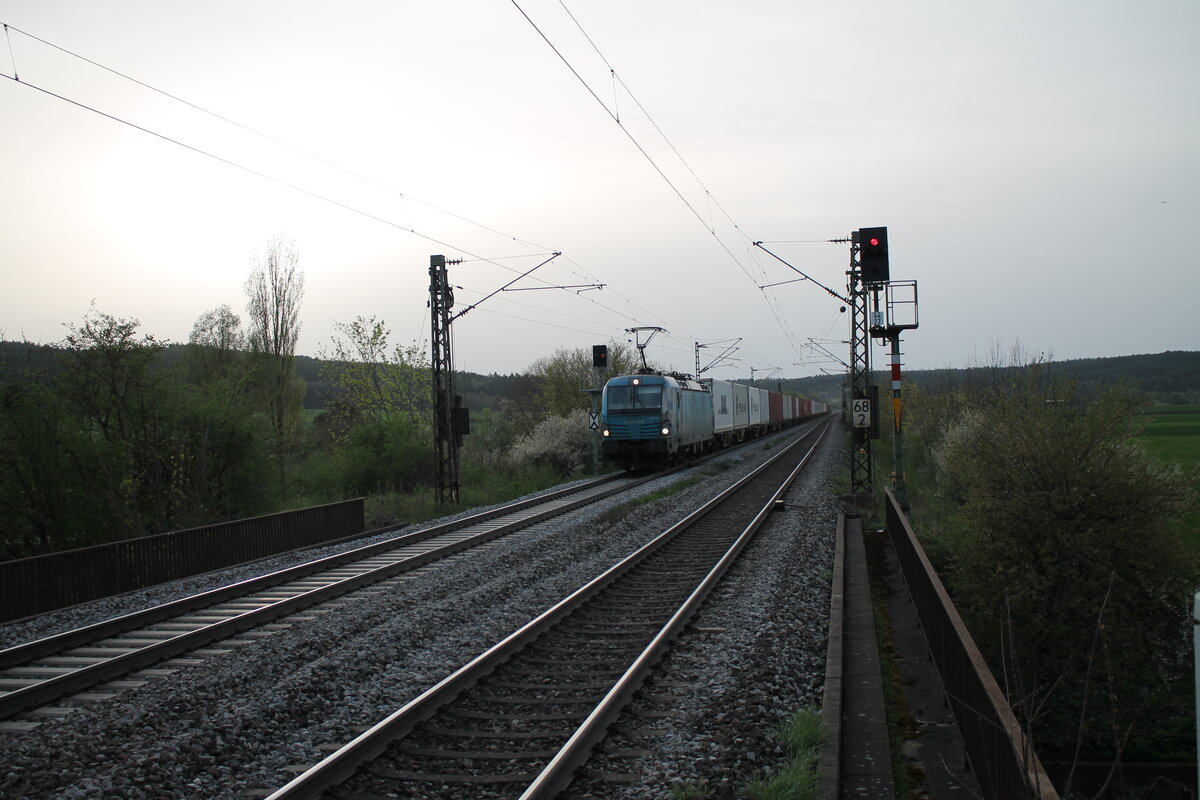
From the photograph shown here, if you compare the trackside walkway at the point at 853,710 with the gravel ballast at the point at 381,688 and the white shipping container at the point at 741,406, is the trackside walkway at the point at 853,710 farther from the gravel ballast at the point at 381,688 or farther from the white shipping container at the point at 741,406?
the white shipping container at the point at 741,406

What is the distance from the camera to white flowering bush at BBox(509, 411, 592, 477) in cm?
3269

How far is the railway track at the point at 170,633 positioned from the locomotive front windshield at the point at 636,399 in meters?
15.2

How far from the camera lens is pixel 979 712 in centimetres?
477

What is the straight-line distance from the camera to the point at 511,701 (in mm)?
6633

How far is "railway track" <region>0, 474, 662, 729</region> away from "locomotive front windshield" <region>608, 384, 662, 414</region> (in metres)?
15.2

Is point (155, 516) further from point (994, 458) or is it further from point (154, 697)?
point (994, 458)

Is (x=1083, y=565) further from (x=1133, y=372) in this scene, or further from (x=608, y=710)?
(x=1133, y=372)

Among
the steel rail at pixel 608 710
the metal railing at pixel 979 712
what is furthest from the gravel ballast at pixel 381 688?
the metal railing at pixel 979 712

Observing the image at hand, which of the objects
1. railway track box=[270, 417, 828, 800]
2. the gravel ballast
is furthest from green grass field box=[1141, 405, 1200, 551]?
railway track box=[270, 417, 828, 800]

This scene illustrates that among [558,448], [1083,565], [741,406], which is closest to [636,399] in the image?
[558,448]

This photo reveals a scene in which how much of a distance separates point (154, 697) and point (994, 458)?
869 cm

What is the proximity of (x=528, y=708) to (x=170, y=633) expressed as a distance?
4.54 m

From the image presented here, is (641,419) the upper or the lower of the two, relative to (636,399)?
lower

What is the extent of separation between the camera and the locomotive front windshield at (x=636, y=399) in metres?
28.8
